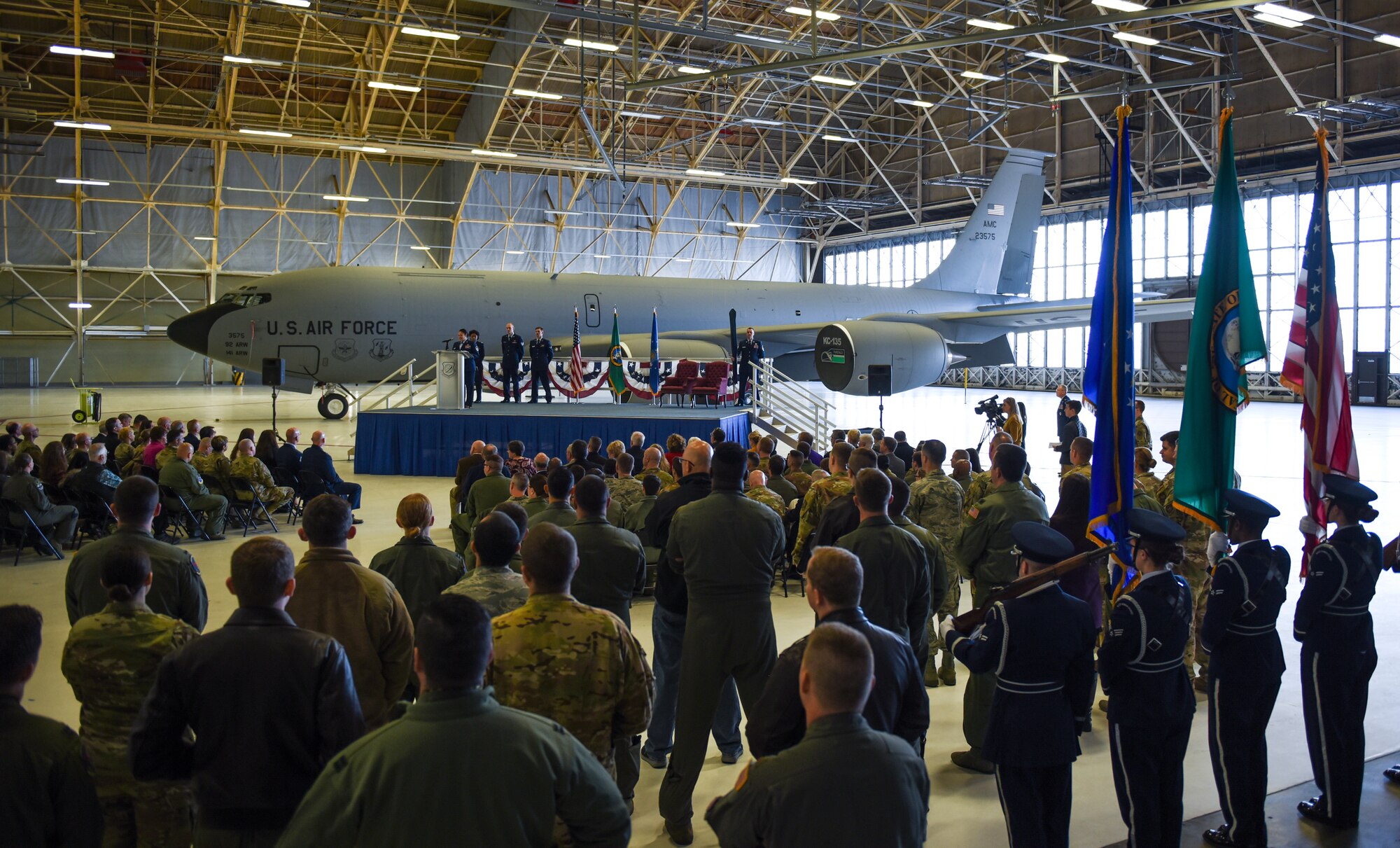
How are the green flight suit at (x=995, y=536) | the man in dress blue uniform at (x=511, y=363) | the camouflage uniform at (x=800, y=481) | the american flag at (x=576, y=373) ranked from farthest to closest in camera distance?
1. the american flag at (x=576, y=373)
2. the man in dress blue uniform at (x=511, y=363)
3. the camouflage uniform at (x=800, y=481)
4. the green flight suit at (x=995, y=536)

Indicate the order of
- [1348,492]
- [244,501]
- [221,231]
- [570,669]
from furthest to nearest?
[221,231]
[244,501]
[1348,492]
[570,669]

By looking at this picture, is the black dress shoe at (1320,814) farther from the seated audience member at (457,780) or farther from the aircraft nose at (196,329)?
the aircraft nose at (196,329)

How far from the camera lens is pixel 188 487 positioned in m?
9.82

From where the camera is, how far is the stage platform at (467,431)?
47.9 feet

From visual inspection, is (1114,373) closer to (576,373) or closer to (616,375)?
(616,375)

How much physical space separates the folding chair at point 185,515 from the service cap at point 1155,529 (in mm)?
9197

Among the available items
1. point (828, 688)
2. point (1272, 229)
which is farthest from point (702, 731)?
point (1272, 229)

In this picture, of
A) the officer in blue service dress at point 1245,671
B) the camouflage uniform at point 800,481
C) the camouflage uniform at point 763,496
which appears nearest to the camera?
the officer in blue service dress at point 1245,671

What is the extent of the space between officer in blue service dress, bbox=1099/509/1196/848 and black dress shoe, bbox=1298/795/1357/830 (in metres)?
1.06

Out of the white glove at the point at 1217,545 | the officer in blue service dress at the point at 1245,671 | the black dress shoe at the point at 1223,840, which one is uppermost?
the white glove at the point at 1217,545

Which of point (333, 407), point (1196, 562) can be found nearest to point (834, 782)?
point (1196, 562)

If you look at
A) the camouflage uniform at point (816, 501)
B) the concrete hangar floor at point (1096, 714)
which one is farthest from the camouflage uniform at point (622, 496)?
the camouflage uniform at point (816, 501)

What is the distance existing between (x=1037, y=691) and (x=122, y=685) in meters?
3.09

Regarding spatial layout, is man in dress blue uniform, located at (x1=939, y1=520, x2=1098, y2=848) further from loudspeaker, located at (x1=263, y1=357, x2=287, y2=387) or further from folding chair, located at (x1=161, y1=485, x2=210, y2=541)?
loudspeaker, located at (x1=263, y1=357, x2=287, y2=387)
